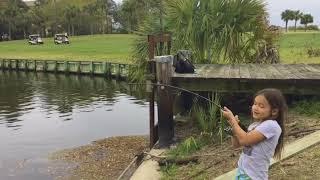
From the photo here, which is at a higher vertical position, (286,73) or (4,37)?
(4,37)

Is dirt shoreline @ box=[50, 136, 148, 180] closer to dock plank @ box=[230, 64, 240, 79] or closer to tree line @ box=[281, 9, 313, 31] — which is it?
dock plank @ box=[230, 64, 240, 79]

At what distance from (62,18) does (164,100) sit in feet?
318

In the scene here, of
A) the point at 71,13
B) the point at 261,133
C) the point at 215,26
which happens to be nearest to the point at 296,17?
the point at 71,13

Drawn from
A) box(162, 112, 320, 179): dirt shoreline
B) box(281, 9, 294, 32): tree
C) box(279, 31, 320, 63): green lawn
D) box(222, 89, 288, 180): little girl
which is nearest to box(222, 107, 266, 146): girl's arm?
box(222, 89, 288, 180): little girl

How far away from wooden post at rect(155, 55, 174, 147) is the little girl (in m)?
6.35

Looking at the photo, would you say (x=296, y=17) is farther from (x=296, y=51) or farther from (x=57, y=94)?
(x=57, y=94)

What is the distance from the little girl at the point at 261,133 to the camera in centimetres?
456

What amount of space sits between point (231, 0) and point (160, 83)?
6.79 metres

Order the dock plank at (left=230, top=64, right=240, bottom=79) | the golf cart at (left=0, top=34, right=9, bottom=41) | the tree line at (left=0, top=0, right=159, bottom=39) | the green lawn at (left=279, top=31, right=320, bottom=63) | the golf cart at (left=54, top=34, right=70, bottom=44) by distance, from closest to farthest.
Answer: the dock plank at (left=230, top=64, right=240, bottom=79) → the green lawn at (left=279, top=31, right=320, bottom=63) → the golf cart at (left=54, top=34, right=70, bottom=44) → the tree line at (left=0, top=0, right=159, bottom=39) → the golf cart at (left=0, top=34, right=9, bottom=41)

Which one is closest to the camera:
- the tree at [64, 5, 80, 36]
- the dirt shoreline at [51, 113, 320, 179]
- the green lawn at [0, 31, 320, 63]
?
the dirt shoreline at [51, 113, 320, 179]

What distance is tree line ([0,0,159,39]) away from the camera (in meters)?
101

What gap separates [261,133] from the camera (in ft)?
15.0

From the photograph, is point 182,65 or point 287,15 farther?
point 287,15

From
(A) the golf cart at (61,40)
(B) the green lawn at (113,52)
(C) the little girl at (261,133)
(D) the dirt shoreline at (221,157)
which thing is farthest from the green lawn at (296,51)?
(A) the golf cart at (61,40)
